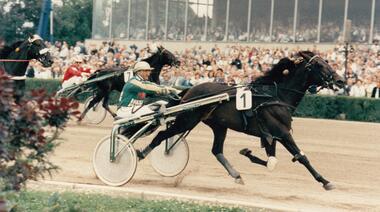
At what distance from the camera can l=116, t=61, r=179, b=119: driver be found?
10.6 metres

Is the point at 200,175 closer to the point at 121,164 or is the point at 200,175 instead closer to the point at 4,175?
the point at 121,164

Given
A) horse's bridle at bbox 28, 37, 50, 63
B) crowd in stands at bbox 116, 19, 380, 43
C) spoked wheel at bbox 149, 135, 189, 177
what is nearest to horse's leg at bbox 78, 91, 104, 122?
horse's bridle at bbox 28, 37, 50, 63

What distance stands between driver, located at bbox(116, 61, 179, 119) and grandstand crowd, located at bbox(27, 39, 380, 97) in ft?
29.4

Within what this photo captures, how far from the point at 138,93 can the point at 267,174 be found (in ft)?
7.76

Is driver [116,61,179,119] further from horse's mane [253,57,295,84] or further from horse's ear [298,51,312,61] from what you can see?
horse's ear [298,51,312,61]

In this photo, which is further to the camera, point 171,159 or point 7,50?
point 7,50

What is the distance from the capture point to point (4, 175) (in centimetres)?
546

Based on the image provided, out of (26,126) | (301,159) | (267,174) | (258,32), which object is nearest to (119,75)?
(267,174)

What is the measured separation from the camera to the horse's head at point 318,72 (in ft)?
34.4

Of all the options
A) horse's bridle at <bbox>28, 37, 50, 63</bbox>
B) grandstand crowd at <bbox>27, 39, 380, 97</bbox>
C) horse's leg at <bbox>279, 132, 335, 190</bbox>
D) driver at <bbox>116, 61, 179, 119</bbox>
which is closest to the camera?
A: horse's leg at <bbox>279, 132, 335, 190</bbox>

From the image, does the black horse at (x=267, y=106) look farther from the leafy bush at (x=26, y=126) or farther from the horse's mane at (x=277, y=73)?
the leafy bush at (x=26, y=126)

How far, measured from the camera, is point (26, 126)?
546cm

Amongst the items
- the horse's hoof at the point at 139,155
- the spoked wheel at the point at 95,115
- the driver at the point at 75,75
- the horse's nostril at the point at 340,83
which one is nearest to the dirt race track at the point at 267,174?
the horse's hoof at the point at 139,155

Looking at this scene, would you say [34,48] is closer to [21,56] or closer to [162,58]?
[21,56]
